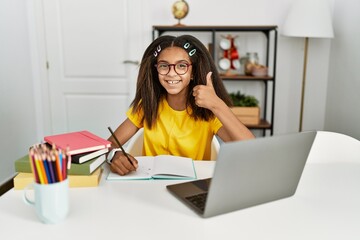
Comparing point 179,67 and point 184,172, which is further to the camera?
point 179,67

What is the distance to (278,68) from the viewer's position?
328 cm

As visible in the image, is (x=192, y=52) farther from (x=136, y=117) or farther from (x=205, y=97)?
(x=136, y=117)

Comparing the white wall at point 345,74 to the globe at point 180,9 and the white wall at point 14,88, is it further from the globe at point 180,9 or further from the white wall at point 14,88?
the white wall at point 14,88

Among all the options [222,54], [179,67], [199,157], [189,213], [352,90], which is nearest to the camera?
[189,213]

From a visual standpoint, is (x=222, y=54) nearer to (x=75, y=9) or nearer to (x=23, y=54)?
(x=75, y=9)

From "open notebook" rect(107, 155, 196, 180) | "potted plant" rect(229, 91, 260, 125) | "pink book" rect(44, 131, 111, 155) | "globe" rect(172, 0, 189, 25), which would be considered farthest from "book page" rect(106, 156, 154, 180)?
"globe" rect(172, 0, 189, 25)

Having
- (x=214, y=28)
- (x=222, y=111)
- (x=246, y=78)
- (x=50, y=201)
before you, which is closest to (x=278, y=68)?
(x=246, y=78)

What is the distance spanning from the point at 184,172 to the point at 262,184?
32 cm

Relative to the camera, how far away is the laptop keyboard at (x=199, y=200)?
925 mm

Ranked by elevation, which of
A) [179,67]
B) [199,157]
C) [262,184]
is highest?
[179,67]

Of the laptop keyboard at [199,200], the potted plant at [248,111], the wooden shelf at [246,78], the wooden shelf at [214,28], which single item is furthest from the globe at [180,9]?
the laptop keyboard at [199,200]

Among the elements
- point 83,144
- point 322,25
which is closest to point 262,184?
point 83,144

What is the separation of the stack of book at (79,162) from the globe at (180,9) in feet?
6.60

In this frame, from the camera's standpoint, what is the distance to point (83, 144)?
1174 mm
